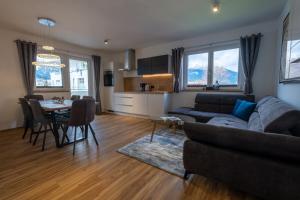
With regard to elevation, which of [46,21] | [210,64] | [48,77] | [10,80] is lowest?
[10,80]

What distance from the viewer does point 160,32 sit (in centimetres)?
385

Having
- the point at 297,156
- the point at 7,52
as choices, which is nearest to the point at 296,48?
the point at 297,156

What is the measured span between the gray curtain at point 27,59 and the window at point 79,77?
1.20 meters

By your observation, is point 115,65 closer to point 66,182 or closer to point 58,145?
point 58,145

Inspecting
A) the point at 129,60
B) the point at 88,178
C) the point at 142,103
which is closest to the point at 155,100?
the point at 142,103

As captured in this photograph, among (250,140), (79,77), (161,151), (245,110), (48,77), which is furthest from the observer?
(79,77)

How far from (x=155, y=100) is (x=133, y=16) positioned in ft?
7.82

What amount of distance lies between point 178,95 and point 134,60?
2.29 metres

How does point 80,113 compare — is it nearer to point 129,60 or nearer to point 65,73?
point 65,73

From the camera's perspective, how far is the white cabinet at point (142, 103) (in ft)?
14.6

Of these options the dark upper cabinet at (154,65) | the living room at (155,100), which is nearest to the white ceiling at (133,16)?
the living room at (155,100)

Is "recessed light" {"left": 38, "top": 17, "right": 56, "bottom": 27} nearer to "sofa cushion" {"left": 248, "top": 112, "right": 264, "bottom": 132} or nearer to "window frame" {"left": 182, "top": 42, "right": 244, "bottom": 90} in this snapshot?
"window frame" {"left": 182, "top": 42, "right": 244, "bottom": 90}

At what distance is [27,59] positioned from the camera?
3.90 metres

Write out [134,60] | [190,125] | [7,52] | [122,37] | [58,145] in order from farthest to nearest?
1. [134,60]
2. [122,37]
3. [7,52]
4. [58,145]
5. [190,125]
